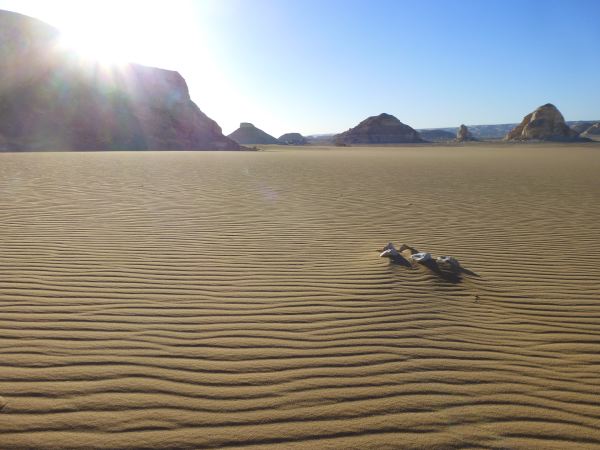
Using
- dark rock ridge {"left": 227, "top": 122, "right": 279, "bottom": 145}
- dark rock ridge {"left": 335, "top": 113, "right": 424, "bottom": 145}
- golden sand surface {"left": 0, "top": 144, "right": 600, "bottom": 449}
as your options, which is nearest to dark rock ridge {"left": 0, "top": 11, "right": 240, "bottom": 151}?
golden sand surface {"left": 0, "top": 144, "right": 600, "bottom": 449}

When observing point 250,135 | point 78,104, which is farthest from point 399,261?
point 250,135

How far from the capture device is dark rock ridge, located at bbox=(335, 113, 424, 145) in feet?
293

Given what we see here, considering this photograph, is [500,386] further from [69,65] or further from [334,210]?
[69,65]

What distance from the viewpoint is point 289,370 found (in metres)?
2.67

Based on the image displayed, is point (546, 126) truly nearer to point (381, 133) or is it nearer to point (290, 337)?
point (381, 133)

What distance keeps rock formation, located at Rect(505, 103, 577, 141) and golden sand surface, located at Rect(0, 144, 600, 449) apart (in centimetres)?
7079

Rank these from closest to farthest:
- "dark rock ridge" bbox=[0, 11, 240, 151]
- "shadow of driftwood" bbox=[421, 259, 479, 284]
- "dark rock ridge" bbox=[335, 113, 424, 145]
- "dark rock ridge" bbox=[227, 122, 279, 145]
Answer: "shadow of driftwood" bbox=[421, 259, 479, 284] < "dark rock ridge" bbox=[0, 11, 240, 151] < "dark rock ridge" bbox=[335, 113, 424, 145] < "dark rock ridge" bbox=[227, 122, 279, 145]

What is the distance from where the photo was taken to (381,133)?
3637 inches

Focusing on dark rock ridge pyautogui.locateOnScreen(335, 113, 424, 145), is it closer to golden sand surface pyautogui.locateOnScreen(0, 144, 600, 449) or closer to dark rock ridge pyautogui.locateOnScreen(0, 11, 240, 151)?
dark rock ridge pyautogui.locateOnScreen(0, 11, 240, 151)

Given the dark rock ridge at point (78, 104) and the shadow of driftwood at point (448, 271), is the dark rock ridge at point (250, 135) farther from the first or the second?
the shadow of driftwood at point (448, 271)

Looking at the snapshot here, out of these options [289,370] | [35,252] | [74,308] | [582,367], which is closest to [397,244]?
[582,367]

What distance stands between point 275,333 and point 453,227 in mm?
4864

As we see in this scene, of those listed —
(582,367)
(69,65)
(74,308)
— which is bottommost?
(582,367)

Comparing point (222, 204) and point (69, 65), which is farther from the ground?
point (69, 65)
